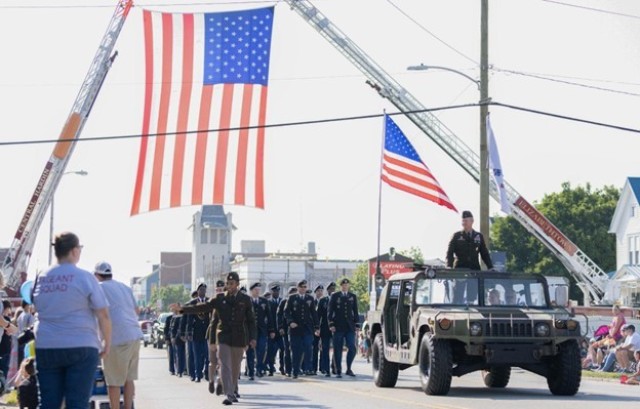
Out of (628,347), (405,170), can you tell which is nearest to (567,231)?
(405,170)

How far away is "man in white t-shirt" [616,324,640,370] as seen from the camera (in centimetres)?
2780

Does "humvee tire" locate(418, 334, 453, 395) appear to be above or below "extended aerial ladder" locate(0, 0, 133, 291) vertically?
below

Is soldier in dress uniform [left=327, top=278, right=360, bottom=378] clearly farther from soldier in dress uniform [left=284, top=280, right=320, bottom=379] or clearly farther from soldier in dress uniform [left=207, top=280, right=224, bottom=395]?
soldier in dress uniform [left=207, top=280, right=224, bottom=395]

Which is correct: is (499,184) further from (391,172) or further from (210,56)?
(210,56)

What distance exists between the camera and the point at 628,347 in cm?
2800

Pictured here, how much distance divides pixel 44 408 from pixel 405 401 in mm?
9010

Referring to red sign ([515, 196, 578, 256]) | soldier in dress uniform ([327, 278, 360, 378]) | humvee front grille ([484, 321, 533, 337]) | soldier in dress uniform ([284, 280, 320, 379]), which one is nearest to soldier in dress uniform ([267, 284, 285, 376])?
soldier in dress uniform ([284, 280, 320, 379])

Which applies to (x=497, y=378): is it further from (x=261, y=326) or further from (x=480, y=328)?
(x=261, y=326)

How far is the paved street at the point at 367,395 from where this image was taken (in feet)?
60.3

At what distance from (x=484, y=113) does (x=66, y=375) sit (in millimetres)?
23103

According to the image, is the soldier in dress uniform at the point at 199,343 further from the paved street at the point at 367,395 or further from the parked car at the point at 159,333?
the parked car at the point at 159,333

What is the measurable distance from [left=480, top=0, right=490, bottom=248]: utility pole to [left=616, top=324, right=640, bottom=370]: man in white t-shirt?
4442mm

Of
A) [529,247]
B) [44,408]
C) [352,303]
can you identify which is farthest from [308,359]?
[529,247]

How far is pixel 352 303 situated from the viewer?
89.5 feet
